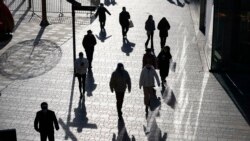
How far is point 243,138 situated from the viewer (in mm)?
15195

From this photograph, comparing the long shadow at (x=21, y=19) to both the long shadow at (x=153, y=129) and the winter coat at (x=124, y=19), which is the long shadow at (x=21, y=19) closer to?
the winter coat at (x=124, y=19)

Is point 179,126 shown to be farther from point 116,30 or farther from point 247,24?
point 116,30

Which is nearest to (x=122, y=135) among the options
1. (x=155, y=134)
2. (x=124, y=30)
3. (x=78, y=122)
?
(x=155, y=134)

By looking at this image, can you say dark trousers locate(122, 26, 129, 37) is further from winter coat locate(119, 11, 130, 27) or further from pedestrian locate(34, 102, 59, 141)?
pedestrian locate(34, 102, 59, 141)

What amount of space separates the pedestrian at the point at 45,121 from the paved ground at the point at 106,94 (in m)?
1.45

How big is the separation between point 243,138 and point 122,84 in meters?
3.56

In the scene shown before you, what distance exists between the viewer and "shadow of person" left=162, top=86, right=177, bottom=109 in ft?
57.8

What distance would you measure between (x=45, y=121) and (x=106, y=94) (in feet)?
17.2

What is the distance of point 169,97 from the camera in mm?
18219

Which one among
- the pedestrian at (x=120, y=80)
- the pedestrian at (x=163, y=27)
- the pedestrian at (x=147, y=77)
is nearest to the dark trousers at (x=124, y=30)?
the pedestrian at (x=163, y=27)

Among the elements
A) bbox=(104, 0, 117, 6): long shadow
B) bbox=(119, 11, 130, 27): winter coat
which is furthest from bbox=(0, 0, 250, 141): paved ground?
bbox=(104, 0, 117, 6): long shadow

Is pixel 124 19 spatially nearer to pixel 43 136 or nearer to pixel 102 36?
pixel 102 36

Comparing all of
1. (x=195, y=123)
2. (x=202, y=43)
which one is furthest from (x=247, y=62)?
(x=195, y=123)

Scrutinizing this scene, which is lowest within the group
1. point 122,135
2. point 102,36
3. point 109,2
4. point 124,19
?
point 122,135
